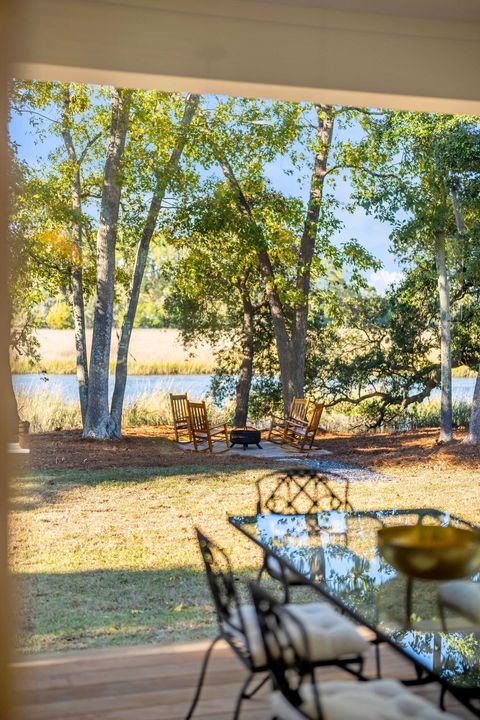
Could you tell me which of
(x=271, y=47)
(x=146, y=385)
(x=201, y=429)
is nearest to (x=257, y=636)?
(x=271, y=47)

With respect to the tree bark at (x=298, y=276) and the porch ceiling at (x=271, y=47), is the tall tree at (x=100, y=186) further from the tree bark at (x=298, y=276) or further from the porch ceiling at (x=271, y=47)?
the porch ceiling at (x=271, y=47)

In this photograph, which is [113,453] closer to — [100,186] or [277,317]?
[277,317]

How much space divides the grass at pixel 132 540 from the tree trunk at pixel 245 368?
5.05 ft

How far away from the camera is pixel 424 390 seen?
10750 millimetres

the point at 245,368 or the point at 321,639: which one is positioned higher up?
the point at 245,368

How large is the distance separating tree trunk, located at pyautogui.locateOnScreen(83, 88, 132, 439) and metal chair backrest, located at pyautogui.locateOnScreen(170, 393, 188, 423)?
0.71m

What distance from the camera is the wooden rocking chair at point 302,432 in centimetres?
960

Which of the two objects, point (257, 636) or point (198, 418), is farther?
point (198, 418)

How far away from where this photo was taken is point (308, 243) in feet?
34.8

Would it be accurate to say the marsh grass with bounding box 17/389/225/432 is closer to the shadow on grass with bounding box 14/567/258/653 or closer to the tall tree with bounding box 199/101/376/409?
the tall tree with bounding box 199/101/376/409

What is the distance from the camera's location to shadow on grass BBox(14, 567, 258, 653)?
4711 mm

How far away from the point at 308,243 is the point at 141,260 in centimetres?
207

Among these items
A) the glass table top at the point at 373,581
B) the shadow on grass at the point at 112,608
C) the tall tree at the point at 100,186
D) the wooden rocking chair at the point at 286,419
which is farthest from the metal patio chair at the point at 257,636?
the wooden rocking chair at the point at 286,419

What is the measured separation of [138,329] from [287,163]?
2.66 m
